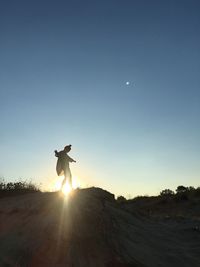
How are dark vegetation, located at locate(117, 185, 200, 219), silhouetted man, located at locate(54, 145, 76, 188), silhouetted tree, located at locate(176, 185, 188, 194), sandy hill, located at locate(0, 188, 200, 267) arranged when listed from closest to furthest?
sandy hill, located at locate(0, 188, 200, 267), silhouetted man, located at locate(54, 145, 76, 188), dark vegetation, located at locate(117, 185, 200, 219), silhouetted tree, located at locate(176, 185, 188, 194)

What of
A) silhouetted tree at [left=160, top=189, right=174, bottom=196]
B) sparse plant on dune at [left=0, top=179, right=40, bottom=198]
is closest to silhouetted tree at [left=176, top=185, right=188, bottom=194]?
silhouetted tree at [left=160, top=189, right=174, bottom=196]

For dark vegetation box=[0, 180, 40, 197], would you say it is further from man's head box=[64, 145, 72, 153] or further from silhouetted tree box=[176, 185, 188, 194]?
silhouetted tree box=[176, 185, 188, 194]

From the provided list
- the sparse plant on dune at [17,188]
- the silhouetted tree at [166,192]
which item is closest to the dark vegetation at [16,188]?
the sparse plant on dune at [17,188]

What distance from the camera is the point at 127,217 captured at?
1983 centimetres

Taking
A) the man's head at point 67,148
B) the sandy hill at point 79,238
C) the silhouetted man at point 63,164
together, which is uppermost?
the man's head at point 67,148

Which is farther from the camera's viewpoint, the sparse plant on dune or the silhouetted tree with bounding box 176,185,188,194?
the silhouetted tree with bounding box 176,185,188,194

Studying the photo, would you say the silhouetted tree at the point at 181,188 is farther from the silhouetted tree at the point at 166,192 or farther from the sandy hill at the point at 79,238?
the sandy hill at the point at 79,238

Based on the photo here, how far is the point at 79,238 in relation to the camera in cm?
1390

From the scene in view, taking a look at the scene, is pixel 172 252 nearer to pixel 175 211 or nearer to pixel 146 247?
pixel 146 247

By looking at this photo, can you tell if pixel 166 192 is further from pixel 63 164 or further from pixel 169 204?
pixel 63 164

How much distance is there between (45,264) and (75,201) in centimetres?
402

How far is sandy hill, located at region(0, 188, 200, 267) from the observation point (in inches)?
518

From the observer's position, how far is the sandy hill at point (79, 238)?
13.2 metres

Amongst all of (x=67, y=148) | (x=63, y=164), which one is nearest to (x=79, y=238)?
(x=63, y=164)
